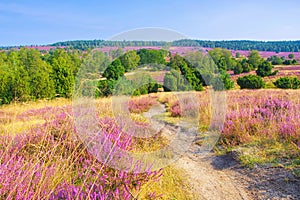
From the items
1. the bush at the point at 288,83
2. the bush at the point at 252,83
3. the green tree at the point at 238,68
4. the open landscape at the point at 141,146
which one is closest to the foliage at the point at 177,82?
the open landscape at the point at 141,146

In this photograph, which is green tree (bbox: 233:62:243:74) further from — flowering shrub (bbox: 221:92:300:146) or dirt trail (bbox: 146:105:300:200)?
dirt trail (bbox: 146:105:300:200)

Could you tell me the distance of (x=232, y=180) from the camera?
12.2 feet

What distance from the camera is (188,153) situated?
5.02 meters

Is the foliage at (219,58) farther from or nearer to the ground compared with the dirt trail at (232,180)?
farther from the ground

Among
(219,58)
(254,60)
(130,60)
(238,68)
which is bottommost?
(238,68)

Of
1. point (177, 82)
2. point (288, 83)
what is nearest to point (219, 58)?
point (288, 83)

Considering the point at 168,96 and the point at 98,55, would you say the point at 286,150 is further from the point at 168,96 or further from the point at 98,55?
the point at 168,96

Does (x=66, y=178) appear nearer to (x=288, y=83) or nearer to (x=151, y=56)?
(x=151, y=56)

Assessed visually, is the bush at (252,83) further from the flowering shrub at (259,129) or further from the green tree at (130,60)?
the green tree at (130,60)

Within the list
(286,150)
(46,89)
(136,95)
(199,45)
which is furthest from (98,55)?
(46,89)

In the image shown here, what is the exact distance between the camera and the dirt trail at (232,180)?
3.20 meters

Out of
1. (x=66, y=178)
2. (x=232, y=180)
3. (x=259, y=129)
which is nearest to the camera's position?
(x=66, y=178)

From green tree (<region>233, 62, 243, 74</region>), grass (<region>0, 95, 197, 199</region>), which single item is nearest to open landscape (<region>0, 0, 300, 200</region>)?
grass (<region>0, 95, 197, 199</region>)

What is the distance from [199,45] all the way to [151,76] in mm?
1135
